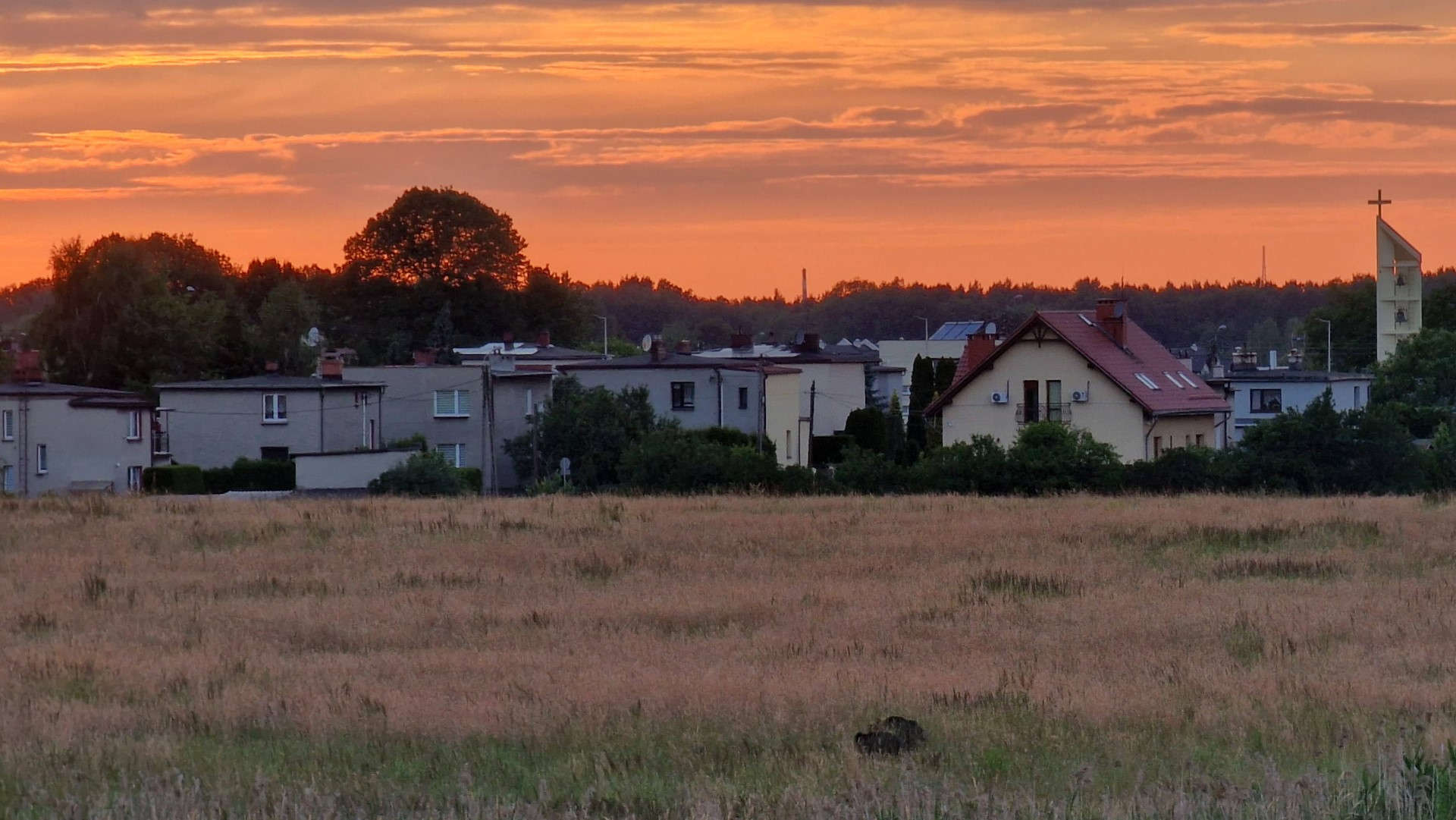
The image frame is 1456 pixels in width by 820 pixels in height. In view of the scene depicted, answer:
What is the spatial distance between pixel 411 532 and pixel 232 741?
16.9 m

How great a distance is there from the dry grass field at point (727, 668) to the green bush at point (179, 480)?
3351cm

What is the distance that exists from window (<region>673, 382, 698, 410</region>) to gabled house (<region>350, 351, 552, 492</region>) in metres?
5.54

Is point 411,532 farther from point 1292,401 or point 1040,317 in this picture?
point 1292,401

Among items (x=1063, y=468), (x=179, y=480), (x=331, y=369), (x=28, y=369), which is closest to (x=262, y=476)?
(x=179, y=480)

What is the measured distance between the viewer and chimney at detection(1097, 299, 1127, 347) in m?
68.6

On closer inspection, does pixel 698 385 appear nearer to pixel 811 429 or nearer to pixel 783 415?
pixel 783 415

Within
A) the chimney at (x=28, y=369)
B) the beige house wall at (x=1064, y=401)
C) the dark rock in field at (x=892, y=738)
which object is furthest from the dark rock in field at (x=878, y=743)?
the chimney at (x=28, y=369)

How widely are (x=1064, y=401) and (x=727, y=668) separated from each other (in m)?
53.5

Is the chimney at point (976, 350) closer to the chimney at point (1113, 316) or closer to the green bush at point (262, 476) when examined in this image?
the chimney at point (1113, 316)

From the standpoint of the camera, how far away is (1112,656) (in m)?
15.0

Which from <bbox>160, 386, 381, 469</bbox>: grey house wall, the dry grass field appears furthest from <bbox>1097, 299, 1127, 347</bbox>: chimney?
the dry grass field

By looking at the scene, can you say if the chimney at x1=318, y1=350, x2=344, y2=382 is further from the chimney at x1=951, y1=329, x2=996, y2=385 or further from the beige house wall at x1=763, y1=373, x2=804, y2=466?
the chimney at x1=951, y1=329, x2=996, y2=385

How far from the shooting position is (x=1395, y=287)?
10781 cm

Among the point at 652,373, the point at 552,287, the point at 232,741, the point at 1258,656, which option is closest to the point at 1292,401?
the point at 652,373
